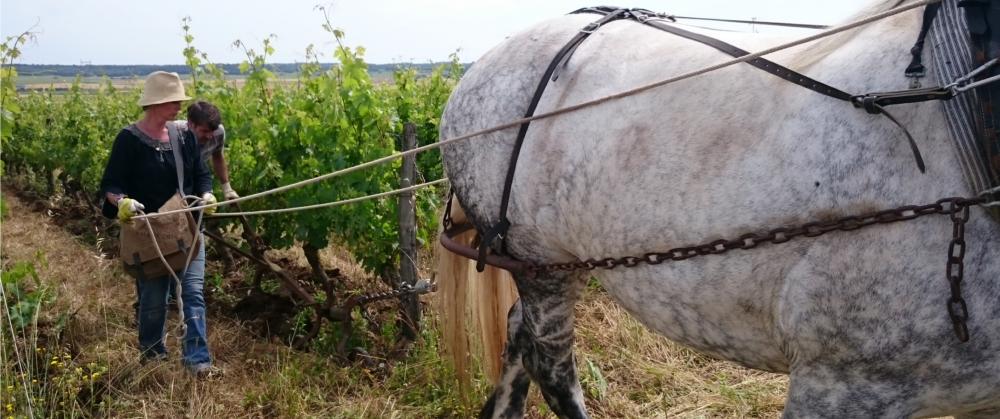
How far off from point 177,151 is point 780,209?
10.4ft

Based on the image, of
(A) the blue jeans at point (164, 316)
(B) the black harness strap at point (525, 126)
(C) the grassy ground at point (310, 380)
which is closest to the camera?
(B) the black harness strap at point (525, 126)

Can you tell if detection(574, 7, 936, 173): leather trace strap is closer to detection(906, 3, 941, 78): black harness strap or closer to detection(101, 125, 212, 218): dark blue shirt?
detection(906, 3, 941, 78): black harness strap

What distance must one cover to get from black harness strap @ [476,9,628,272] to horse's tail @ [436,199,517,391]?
0.48 meters

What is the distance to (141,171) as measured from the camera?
156 inches

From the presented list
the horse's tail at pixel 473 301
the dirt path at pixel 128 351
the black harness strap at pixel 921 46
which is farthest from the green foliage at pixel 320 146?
the black harness strap at pixel 921 46

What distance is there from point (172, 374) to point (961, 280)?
3.34 m

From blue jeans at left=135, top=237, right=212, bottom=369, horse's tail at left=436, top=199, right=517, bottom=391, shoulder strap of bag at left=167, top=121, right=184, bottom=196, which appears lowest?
blue jeans at left=135, top=237, right=212, bottom=369

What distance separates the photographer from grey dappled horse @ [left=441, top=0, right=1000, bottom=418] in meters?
1.71

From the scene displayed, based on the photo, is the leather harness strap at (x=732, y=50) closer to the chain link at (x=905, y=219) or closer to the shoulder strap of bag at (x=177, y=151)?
the chain link at (x=905, y=219)

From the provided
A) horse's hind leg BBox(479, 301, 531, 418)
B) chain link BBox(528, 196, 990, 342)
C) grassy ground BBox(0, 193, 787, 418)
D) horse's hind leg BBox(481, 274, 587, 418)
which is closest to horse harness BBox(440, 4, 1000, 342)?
chain link BBox(528, 196, 990, 342)

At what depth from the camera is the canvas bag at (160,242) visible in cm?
385

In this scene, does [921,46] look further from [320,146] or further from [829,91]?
[320,146]

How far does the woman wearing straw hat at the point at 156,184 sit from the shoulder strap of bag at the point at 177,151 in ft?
0.09

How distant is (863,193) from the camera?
1.74 meters
